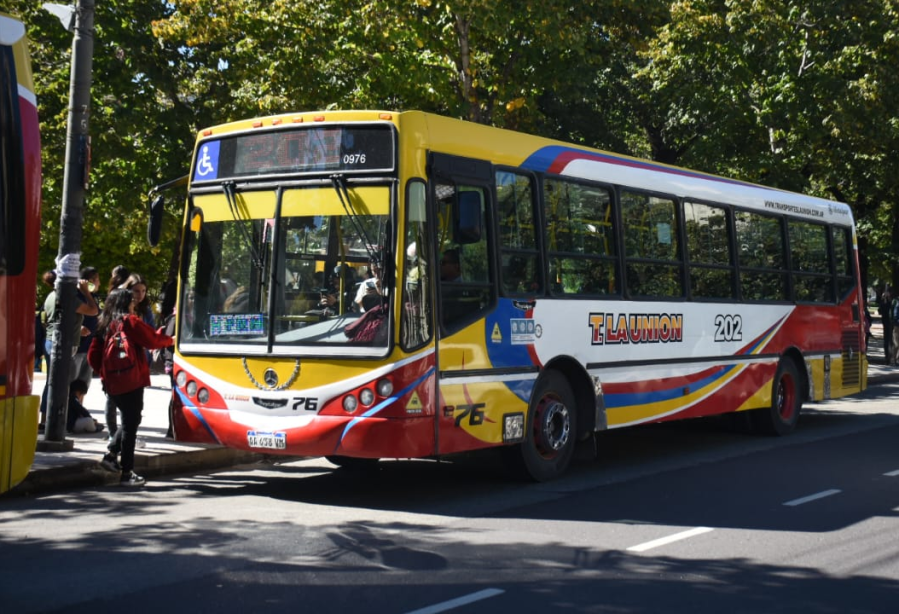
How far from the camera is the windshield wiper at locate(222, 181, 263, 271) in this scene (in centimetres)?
942

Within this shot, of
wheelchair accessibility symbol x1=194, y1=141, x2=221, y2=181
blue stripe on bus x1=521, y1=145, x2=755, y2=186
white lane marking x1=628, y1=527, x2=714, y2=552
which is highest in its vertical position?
blue stripe on bus x1=521, y1=145, x2=755, y2=186

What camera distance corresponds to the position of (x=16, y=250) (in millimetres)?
5926

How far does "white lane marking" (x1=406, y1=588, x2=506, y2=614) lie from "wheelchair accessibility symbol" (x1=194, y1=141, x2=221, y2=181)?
5069mm

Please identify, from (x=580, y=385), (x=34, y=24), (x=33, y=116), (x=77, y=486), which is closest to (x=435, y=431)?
(x=580, y=385)

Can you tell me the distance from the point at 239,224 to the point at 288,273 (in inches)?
29.1

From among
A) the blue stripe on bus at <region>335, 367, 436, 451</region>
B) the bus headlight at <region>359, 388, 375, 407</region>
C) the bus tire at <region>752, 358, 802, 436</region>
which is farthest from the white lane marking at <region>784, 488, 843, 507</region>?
the bus tire at <region>752, 358, 802, 436</region>

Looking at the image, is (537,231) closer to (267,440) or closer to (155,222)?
(267,440)

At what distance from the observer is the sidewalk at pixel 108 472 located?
31.8 feet

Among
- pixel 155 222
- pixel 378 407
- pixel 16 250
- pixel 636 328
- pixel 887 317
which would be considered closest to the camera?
pixel 16 250

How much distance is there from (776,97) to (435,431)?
1720 centimetres

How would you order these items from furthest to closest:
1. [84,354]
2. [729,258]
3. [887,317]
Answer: [887,317] < [729,258] < [84,354]

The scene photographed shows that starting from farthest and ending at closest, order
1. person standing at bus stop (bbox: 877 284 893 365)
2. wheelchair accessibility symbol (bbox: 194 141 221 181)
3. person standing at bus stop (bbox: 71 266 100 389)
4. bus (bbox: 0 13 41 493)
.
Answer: person standing at bus stop (bbox: 877 284 893 365) < person standing at bus stop (bbox: 71 266 100 389) < wheelchair accessibility symbol (bbox: 194 141 221 181) < bus (bbox: 0 13 41 493)

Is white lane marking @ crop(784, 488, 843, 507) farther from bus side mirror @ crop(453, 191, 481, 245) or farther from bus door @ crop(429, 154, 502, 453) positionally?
bus side mirror @ crop(453, 191, 481, 245)

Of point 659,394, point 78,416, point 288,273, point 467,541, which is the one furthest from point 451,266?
point 78,416
